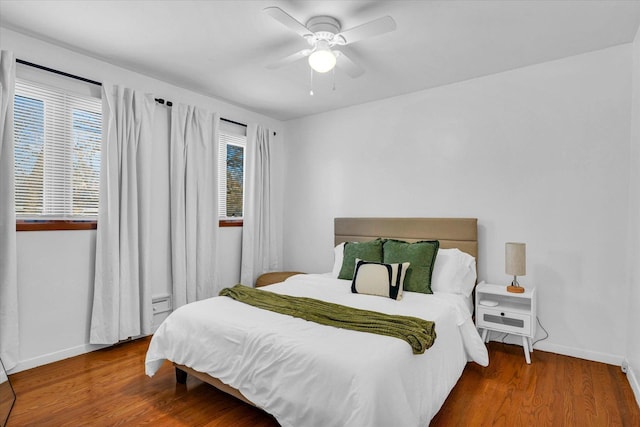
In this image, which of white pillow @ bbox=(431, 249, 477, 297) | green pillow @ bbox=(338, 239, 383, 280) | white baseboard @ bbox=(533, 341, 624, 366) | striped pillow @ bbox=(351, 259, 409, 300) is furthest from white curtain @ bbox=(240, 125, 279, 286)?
white baseboard @ bbox=(533, 341, 624, 366)

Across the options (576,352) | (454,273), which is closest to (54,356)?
(454,273)

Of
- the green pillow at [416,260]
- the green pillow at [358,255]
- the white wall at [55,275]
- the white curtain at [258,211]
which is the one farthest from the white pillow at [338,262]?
the white wall at [55,275]

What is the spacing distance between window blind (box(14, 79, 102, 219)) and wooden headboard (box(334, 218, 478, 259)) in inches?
104

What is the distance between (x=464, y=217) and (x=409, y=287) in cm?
106

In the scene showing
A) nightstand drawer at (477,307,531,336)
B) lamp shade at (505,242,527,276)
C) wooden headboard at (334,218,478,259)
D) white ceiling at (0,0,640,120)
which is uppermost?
white ceiling at (0,0,640,120)

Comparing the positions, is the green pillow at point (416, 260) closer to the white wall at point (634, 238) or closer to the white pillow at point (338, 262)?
the white pillow at point (338, 262)

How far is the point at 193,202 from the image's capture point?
3.80 m

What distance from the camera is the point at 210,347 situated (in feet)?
7.31

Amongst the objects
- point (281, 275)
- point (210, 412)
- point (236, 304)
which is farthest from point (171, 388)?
point (281, 275)

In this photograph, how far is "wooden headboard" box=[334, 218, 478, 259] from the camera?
3432 mm

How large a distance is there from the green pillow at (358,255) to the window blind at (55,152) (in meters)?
2.38

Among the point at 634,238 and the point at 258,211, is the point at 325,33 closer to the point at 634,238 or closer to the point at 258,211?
the point at 258,211

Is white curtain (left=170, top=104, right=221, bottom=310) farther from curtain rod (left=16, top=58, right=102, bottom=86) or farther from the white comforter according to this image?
the white comforter

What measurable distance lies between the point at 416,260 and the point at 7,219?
3232 mm
